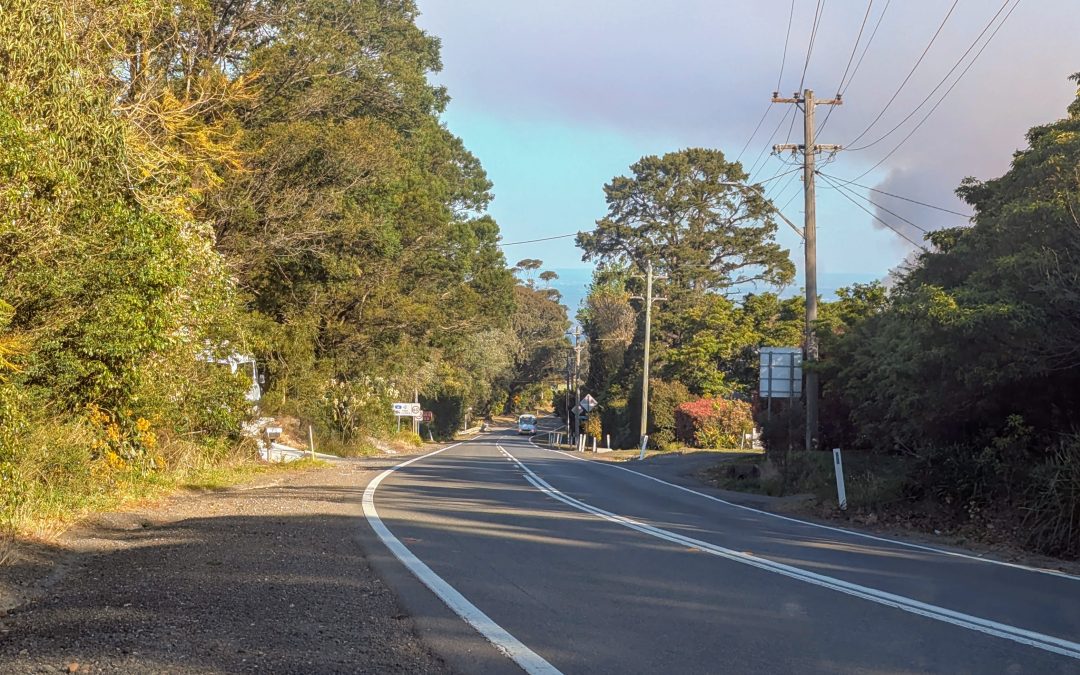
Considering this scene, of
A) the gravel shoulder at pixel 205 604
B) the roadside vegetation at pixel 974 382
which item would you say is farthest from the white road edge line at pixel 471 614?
the roadside vegetation at pixel 974 382

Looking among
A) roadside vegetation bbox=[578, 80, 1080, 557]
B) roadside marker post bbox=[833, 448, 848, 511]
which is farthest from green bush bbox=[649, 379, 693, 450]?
roadside marker post bbox=[833, 448, 848, 511]

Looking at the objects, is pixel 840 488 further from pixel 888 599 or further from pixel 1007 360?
pixel 888 599

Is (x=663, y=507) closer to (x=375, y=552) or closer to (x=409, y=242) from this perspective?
(x=375, y=552)

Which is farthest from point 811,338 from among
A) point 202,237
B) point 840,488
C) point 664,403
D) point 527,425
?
point 527,425

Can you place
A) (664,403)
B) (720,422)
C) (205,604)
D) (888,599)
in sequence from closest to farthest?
(205,604) < (888,599) < (720,422) < (664,403)

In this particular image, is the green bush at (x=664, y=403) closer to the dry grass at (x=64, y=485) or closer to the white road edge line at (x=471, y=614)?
the dry grass at (x=64, y=485)

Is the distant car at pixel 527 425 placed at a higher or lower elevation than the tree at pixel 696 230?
lower

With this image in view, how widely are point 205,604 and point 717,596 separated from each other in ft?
13.1

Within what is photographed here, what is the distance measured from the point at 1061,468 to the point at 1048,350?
172 cm

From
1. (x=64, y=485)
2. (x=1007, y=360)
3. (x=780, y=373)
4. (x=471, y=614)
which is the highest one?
(x=780, y=373)

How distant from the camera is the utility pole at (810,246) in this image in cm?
2352

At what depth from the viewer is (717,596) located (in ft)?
26.1

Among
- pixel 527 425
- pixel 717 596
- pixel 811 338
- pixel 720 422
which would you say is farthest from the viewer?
pixel 527 425

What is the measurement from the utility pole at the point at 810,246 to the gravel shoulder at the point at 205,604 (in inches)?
576
